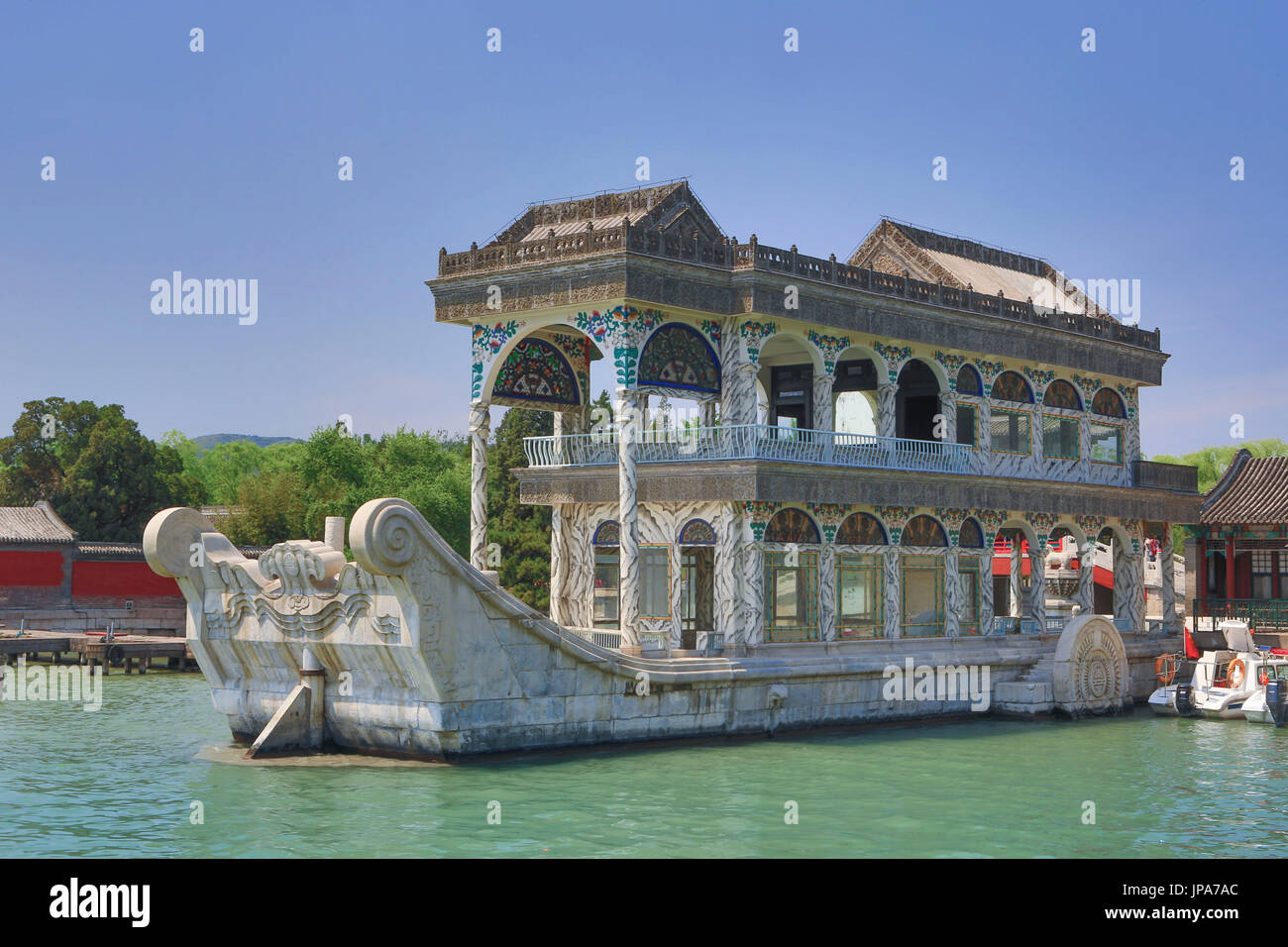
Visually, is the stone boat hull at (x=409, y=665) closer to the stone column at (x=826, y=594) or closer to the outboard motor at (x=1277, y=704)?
the stone column at (x=826, y=594)

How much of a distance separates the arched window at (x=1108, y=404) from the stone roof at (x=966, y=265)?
62.7 inches

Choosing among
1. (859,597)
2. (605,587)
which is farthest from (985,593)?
(605,587)

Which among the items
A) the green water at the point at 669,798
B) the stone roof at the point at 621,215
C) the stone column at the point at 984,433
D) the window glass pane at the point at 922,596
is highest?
the stone roof at the point at 621,215

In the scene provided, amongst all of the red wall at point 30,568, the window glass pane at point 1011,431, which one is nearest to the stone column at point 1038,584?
the window glass pane at point 1011,431

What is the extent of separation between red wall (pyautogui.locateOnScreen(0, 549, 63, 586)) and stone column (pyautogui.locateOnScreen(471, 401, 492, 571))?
22.2 metres

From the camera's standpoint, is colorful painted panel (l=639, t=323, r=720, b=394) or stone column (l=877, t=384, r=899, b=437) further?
stone column (l=877, t=384, r=899, b=437)

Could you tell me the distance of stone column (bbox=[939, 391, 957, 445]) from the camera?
2834 cm

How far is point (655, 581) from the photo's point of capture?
24.9 m

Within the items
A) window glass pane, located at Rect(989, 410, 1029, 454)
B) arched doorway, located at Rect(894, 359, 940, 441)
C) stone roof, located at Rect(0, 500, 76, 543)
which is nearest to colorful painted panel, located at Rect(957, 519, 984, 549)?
arched doorway, located at Rect(894, 359, 940, 441)

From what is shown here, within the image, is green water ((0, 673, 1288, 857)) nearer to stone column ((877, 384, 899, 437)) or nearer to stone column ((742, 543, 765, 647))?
stone column ((742, 543, 765, 647))

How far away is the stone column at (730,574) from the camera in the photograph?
23875 millimetres

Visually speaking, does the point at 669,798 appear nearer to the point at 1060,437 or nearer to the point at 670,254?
the point at 670,254

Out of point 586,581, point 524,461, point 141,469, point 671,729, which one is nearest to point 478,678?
point 671,729

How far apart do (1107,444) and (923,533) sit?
703cm
